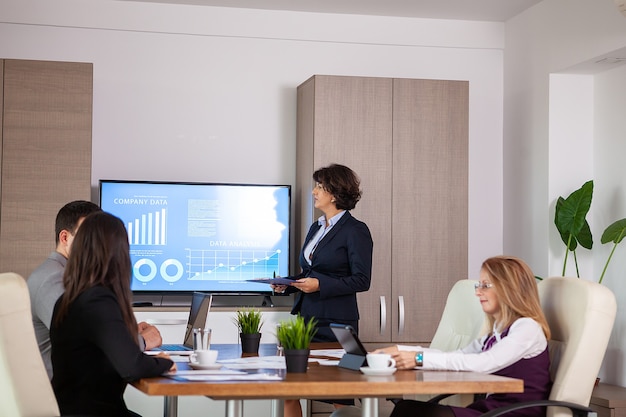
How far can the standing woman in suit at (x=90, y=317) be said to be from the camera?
2.79 m

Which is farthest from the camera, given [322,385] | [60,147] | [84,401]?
[60,147]

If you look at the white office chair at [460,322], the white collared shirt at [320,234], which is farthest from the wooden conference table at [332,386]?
the white collared shirt at [320,234]

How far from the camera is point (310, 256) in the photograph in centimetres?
498

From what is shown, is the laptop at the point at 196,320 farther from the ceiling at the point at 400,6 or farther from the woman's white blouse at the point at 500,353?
the ceiling at the point at 400,6

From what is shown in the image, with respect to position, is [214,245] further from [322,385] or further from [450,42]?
[322,385]

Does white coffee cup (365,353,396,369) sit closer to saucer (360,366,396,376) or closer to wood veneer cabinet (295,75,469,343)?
saucer (360,366,396,376)

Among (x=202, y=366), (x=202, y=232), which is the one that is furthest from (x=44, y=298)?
(x=202, y=232)

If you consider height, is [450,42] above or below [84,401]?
above

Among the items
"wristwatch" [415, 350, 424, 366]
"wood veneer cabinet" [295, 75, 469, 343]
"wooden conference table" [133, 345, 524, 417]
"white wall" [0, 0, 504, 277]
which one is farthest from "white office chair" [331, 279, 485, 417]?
"white wall" [0, 0, 504, 277]

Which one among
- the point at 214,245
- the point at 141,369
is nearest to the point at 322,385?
the point at 141,369

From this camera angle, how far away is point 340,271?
4.85 m

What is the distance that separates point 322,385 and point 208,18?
14.4ft

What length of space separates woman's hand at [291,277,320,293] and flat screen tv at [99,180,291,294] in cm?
147

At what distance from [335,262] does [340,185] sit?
407 mm
